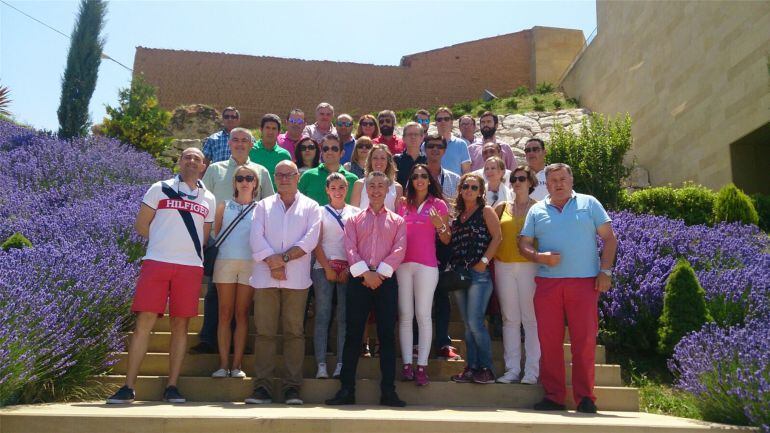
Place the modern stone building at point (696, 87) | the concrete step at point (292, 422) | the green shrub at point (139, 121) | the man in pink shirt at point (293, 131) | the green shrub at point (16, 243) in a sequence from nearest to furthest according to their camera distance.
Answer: the concrete step at point (292, 422) < the green shrub at point (16, 243) < the man in pink shirt at point (293, 131) < the modern stone building at point (696, 87) < the green shrub at point (139, 121)

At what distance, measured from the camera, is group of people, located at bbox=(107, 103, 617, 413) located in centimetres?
433

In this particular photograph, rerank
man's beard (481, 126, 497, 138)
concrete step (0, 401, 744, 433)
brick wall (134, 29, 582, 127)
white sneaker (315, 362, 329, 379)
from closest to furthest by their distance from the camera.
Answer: concrete step (0, 401, 744, 433), white sneaker (315, 362, 329, 379), man's beard (481, 126, 497, 138), brick wall (134, 29, 582, 127)

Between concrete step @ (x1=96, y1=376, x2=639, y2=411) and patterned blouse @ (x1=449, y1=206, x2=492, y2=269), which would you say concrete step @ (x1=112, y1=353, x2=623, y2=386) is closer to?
concrete step @ (x1=96, y1=376, x2=639, y2=411)

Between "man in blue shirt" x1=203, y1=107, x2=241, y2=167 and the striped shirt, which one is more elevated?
"man in blue shirt" x1=203, y1=107, x2=241, y2=167

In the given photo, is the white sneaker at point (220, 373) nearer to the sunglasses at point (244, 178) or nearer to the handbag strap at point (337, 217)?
the handbag strap at point (337, 217)

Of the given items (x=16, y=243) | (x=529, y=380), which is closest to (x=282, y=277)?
(x=529, y=380)

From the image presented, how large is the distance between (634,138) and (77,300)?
14.7 m

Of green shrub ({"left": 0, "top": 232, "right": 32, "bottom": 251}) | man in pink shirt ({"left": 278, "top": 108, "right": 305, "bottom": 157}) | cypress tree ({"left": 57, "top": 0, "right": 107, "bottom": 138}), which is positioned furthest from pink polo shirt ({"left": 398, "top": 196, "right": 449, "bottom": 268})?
cypress tree ({"left": 57, "top": 0, "right": 107, "bottom": 138})

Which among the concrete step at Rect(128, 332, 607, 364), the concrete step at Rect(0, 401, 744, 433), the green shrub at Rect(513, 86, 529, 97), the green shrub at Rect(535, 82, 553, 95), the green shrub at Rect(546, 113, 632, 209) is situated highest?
the green shrub at Rect(535, 82, 553, 95)

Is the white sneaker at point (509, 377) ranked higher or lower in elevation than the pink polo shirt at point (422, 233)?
lower

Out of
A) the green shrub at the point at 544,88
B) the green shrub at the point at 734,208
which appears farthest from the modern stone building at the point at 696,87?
the green shrub at the point at 544,88

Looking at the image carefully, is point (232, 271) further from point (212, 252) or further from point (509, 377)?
point (509, 377)

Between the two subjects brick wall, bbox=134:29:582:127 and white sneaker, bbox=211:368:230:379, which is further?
brick wall, bbox=134:29:582:127

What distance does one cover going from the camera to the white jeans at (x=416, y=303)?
446cm
